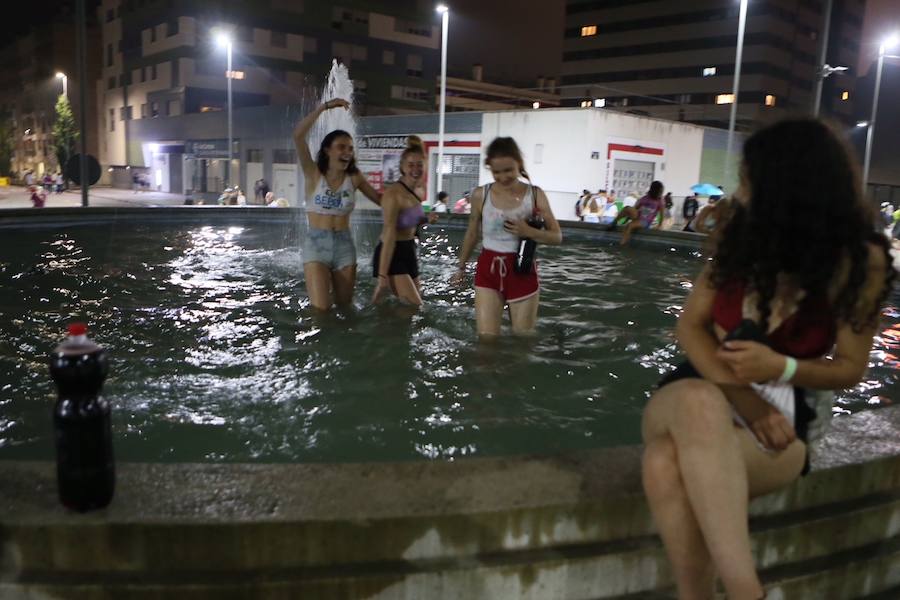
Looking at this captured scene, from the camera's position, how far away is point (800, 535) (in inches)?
107

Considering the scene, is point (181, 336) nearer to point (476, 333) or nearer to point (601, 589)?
point (476, 333)

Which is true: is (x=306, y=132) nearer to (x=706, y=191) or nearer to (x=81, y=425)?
(x=81, y=425)

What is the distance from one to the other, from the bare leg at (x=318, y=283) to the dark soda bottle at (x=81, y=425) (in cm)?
476

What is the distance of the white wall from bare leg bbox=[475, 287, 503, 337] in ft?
70.9

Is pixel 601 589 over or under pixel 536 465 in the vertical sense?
under

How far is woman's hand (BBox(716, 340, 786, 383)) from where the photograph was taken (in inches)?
91.8

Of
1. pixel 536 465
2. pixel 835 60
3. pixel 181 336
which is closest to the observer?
pixel 536 465

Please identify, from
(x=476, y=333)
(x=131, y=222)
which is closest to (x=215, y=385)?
(x=476, y=333)

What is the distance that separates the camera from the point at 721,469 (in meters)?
2.26

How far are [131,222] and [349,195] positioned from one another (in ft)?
41.7

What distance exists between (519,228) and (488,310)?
865mm

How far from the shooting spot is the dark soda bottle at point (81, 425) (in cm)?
210

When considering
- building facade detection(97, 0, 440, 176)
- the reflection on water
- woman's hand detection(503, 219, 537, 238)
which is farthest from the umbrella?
building facade detection(97, 0, 440, 176)

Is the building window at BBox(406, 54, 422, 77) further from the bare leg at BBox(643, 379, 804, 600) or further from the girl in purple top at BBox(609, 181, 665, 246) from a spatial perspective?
the bare leg at BBox(643, 379, 804, 600)
